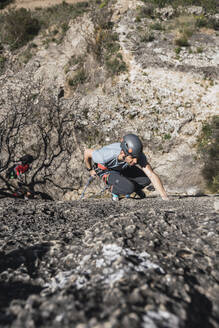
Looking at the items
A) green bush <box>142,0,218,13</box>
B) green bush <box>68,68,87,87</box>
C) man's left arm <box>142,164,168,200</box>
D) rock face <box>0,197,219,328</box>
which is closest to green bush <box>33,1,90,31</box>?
green bush <box>142,0,218,13</box>

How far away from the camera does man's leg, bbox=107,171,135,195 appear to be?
6.67 meters

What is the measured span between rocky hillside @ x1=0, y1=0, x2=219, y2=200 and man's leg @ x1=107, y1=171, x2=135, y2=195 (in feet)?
17.7

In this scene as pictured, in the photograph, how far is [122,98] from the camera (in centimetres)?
1280

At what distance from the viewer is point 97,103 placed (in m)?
13.1

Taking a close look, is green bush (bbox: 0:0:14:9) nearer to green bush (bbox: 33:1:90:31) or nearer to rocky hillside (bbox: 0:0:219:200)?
green bush (bbox: 33:1:90:31)

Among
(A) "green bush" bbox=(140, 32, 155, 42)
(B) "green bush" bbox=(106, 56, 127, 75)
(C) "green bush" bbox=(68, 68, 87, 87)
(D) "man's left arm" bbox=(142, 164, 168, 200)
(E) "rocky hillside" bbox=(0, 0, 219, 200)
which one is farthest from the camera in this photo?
(A) "green bush" bbox=(140, 32, 155, 42)

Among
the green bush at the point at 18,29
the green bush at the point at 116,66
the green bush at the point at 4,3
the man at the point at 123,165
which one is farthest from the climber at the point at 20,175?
the green bush at the point at 4,3

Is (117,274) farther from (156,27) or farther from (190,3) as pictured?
(190,3)

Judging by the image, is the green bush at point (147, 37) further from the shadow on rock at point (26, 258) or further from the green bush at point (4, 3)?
the green bush at point (4, 3)

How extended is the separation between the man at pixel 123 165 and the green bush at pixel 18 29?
62.4 ft

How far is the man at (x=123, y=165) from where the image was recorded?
5.28 meters

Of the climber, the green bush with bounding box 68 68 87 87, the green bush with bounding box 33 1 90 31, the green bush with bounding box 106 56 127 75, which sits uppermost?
the green bush with bounding box 33 1 90 31

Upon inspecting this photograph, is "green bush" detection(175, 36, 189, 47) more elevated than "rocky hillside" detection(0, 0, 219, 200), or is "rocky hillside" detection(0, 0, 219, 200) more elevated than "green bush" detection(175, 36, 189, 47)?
"green bush" detection(175, 36, 189, 47)

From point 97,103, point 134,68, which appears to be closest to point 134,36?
point 134,68
